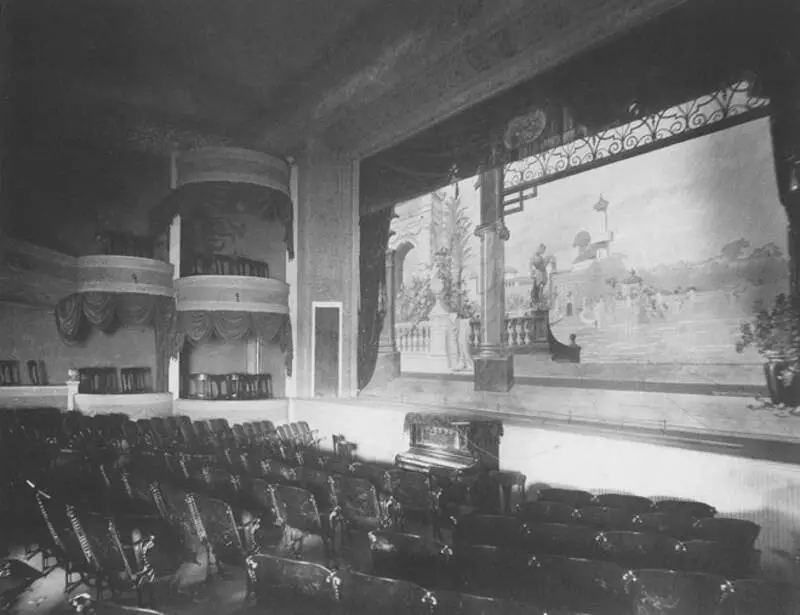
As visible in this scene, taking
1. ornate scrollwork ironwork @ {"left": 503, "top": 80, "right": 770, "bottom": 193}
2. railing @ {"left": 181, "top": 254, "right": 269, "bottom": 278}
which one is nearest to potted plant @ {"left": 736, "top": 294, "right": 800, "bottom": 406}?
ornate scrollwork ironwork @ {"left": 503, "top": 80, "right": 770, "bottom": 193}

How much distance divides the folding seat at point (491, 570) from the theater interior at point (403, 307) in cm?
1

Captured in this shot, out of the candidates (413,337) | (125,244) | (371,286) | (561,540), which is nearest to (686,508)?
(561,540)

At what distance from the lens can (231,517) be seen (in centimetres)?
375

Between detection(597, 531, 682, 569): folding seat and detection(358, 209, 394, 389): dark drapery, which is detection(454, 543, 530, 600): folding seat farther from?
detection(358, 209, 394, 389): dark drapery

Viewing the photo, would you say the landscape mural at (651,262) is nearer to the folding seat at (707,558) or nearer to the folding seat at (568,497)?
the folding seat at (568,497)

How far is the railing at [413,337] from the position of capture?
914cm

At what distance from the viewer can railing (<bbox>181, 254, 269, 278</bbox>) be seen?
39.3ft

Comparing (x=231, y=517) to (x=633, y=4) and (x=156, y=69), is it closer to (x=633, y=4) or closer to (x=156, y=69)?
(x=633, y=4)

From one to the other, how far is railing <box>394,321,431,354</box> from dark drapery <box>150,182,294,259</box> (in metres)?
3.22

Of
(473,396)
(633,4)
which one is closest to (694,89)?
(633,4)

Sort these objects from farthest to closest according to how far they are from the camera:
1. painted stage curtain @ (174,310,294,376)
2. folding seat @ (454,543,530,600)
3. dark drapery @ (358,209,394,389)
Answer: painted stage curtain @ (174,310,294,376) → dark drapery @ (358,209,394,389) → folding seat @ (454,543,530,600)

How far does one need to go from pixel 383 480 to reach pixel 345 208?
680cm

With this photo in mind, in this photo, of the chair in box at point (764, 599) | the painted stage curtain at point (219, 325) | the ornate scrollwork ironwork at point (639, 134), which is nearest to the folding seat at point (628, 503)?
the chair in box at point (764, 599)

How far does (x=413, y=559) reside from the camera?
9.84 feet
